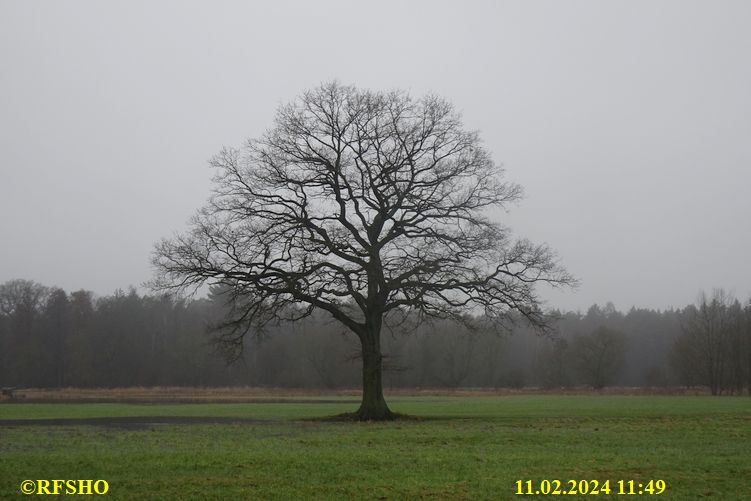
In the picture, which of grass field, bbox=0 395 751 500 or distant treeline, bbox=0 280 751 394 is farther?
distant treeline, bbox=0 280 751 394

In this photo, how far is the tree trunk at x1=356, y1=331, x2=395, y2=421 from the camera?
31875 millimetres

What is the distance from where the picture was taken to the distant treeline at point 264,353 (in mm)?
93562

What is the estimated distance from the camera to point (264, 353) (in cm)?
10131

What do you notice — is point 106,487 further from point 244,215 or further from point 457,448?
point 244,215

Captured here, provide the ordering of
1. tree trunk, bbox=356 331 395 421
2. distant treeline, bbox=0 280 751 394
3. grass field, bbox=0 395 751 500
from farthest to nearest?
1. distant treeline, bbox=0 280 751 394
2. tree trunk, bbox=356 331 395 421
3. grass field, bbox=0 395 751 500

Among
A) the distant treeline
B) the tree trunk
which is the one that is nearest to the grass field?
the tree trunk

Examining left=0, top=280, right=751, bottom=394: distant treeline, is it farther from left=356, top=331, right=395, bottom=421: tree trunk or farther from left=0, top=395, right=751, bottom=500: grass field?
left=0, top=395, right=751, bottom=500: grass field

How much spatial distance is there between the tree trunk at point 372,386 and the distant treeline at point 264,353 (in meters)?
57.5

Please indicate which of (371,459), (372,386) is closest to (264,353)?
(372,386)

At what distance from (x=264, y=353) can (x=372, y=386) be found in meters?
71.2

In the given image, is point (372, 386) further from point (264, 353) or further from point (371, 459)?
point (264, 353)

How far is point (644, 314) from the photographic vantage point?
151 meters

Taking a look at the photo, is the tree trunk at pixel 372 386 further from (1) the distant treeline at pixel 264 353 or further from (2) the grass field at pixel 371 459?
(1) the distant treeline at pixel 264 353

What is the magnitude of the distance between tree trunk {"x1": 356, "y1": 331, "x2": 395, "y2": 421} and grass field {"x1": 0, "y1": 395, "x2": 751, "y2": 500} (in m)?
6.69
